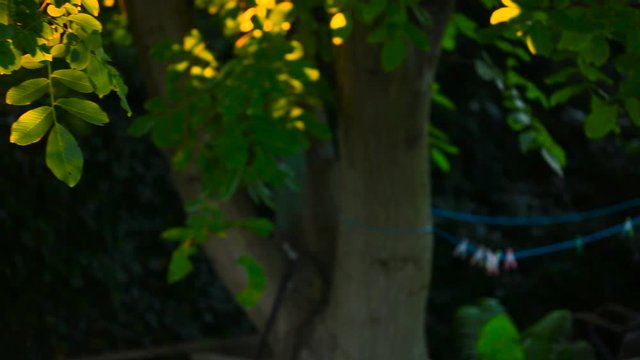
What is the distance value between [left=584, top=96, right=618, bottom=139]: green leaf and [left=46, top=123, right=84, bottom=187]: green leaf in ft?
6.51

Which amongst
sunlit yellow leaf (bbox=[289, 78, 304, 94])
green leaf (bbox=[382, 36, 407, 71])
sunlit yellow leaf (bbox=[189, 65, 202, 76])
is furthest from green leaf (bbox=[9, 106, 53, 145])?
sunlit yellow leaf (bbox=[289, 78, 304, 94])

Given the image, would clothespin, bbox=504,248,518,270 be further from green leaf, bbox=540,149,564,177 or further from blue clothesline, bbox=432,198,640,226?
green leaf, bbox=540,149,564,177

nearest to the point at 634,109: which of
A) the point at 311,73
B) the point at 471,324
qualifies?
the point at 311,73

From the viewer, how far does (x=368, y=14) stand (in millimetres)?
3777

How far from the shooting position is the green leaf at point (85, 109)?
2285mm

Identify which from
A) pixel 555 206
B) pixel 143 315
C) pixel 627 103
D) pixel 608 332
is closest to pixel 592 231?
pixel 555 206

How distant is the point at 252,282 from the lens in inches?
190

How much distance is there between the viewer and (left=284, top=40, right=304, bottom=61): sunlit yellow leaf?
4457mm

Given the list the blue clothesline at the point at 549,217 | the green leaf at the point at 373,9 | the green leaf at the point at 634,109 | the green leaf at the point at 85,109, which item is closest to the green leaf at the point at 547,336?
the blue clothesline at the point at 549,217

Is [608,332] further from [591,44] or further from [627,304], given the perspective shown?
[591,44]

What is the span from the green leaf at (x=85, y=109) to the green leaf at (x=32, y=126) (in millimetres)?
38

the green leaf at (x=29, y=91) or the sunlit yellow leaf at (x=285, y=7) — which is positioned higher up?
the green leaf at (x=29, y=91)

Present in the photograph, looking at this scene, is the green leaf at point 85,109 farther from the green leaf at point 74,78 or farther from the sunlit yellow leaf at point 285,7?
the sunlit yellow leaf at point 285,7

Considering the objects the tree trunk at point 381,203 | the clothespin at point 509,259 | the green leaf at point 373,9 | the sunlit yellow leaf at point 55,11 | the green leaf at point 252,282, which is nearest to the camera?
the sunlit yellow leaf at point 55,11
